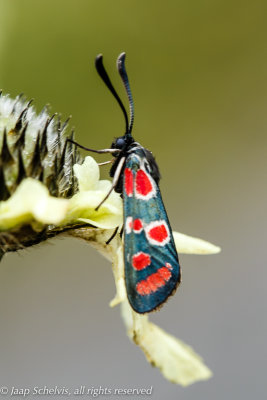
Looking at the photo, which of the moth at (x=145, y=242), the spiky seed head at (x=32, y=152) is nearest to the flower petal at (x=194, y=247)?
the moth at (x=145, y=242)

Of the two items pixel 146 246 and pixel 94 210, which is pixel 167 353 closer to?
pixel 146 246

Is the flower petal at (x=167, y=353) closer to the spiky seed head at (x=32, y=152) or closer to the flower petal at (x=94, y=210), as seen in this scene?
the flower petal at (x=94, y=210)

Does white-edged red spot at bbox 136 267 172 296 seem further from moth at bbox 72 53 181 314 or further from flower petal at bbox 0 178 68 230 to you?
flower petal at bbox 0 178 68 230

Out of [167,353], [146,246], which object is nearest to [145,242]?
[146,246]

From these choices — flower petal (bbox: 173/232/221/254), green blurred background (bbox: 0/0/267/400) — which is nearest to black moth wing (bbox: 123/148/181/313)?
flower petal (bbox: 173/232/221/254)

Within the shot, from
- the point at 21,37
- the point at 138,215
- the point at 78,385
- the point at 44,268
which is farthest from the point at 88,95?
the point at 138,215

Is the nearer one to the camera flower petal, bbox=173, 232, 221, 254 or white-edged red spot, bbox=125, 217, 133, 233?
white-edged red spot, bbox=125, 217, 133, 233
